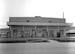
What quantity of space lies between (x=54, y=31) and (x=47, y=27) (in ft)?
6.94

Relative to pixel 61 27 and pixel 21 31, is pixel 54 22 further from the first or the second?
pixel 21 31

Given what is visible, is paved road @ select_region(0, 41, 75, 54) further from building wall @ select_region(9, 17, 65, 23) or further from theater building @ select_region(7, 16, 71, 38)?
building wall @ select_region(9, 17, 65, 23)

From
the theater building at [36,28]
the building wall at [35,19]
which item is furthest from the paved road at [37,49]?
the building wall at [35,19]

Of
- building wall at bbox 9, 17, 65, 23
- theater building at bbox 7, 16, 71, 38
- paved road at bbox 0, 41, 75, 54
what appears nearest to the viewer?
paved road at bbox 0, 41, 75, 54

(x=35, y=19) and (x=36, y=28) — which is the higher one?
(x=35, y=19)

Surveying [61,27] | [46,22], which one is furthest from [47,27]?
[61,27]

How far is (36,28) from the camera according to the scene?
2158 cm

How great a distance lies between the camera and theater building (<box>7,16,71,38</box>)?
68.3ft

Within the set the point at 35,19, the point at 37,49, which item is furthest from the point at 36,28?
the point at 37,49

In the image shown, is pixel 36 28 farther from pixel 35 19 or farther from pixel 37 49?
pixel 37 49

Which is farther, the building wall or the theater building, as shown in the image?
the building wall

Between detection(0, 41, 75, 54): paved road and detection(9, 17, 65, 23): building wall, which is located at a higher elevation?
detection(9, 17, 65, 23): building wall

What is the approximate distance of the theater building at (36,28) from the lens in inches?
819

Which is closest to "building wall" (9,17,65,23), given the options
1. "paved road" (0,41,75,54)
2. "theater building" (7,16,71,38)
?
"theater building" (7,16,71,38)
